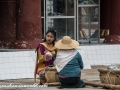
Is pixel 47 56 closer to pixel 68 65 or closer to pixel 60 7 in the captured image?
pixel 68 65

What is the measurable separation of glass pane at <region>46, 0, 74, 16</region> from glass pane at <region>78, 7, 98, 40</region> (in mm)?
924

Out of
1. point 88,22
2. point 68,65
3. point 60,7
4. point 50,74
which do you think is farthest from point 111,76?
point 88,22

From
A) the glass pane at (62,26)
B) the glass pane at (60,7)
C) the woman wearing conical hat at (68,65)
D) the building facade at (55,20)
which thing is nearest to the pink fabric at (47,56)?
the woman wearing conical hat at (68,65)

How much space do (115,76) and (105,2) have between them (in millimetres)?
14084

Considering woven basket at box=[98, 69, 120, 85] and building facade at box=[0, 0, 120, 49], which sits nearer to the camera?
woven basket at box=[98, 69, 120, 85]

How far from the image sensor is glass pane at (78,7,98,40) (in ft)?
77.0

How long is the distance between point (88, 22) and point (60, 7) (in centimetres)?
202

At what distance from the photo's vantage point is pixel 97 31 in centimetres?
2353

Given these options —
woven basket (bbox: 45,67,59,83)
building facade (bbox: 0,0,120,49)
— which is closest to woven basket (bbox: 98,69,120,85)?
woven basket (bbox: 45,67,59,83)

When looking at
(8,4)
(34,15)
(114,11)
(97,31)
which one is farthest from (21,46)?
(97,31)

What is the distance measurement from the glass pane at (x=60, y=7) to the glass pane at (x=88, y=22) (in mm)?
924

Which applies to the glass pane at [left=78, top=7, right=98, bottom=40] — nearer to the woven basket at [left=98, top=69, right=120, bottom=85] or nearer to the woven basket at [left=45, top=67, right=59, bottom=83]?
the woven basket at [left=45, top=67, right=59, bottom=83]

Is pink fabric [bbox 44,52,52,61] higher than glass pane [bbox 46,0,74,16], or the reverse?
glass pane [bbox 46,0,74,16]

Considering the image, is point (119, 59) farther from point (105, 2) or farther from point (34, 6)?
point (105, 2)
